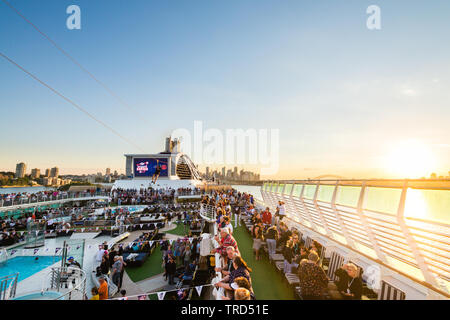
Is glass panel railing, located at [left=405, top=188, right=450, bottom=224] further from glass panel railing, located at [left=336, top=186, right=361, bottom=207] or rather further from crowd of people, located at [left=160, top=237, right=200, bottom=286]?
crowd of people, located at [left=160, top=237, right=200, bottom=286]

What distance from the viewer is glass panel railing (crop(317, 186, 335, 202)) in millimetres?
5535

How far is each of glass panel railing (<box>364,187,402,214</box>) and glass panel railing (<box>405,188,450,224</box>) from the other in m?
0.18

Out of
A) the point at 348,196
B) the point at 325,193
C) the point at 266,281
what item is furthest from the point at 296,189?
the point at 266,281

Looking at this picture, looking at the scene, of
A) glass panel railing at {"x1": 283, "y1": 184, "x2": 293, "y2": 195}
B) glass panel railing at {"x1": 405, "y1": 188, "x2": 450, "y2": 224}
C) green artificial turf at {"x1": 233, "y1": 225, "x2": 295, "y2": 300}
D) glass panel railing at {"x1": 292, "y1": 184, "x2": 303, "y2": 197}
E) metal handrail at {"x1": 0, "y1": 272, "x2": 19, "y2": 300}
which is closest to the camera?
glass panel railing at {"x1": 405, "y1": 188, "x2": 450, "y2": 224}

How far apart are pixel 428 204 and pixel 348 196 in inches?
69.8

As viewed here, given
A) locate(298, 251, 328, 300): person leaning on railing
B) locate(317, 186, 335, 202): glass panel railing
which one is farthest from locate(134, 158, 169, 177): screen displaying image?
locate(298, 251, 328, 300): person leaning on railing

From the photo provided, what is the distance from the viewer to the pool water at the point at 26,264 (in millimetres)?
13940

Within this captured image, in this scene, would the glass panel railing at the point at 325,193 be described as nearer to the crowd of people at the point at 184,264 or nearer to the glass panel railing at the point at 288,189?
the glass panel railing at the point at 288,189

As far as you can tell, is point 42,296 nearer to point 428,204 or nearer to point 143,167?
point 428,204

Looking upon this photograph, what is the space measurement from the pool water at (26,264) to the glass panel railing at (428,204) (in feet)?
63.1

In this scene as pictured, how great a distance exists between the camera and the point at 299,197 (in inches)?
290

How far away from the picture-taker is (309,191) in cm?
691
